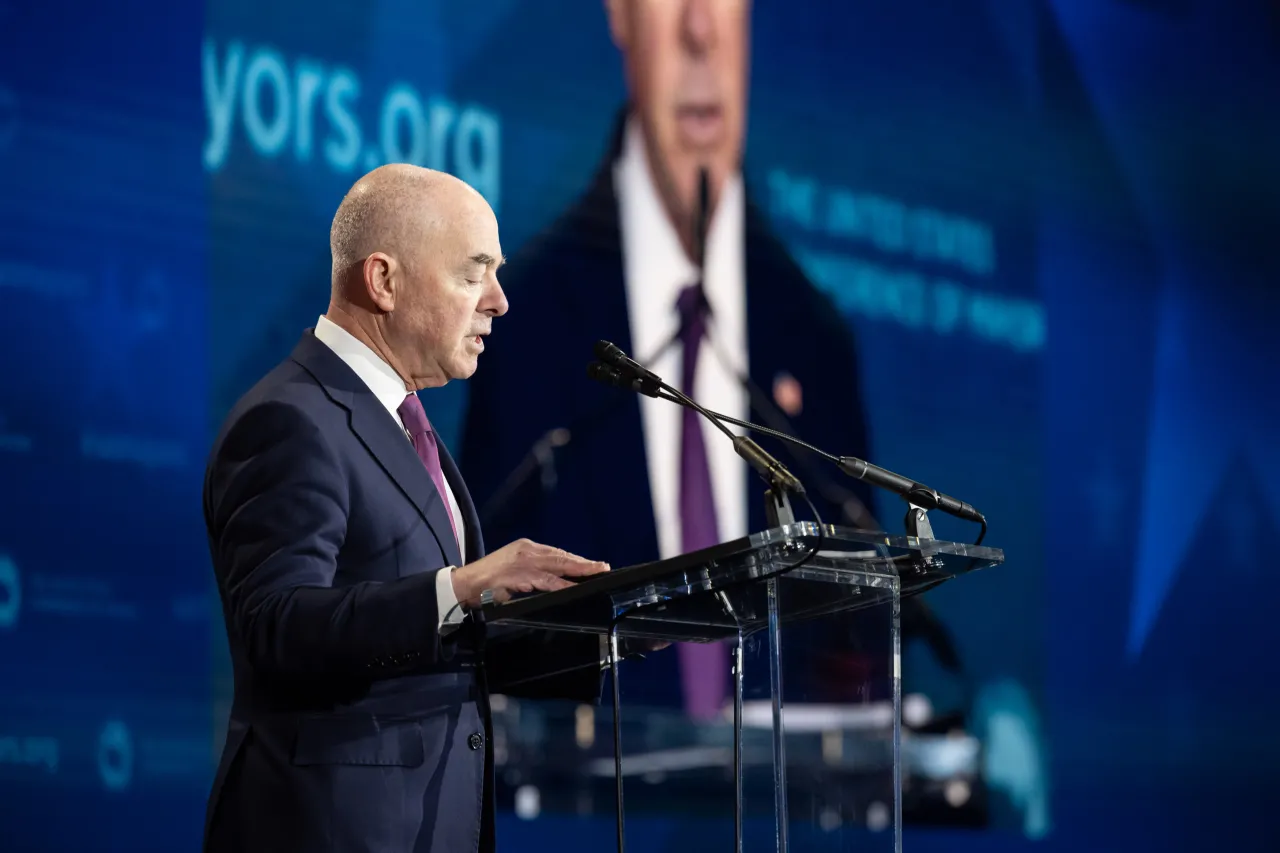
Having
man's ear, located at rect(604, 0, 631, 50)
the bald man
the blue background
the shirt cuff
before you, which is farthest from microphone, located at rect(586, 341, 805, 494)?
man's ear, located at rect(604, 0, 631, 50)

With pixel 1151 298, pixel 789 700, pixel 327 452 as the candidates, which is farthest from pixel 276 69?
pixel 1151 298

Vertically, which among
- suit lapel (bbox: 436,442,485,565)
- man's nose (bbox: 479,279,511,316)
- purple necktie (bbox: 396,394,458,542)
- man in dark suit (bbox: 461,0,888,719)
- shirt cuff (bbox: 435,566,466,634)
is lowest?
shirt cuff (bbox: 435,566,466,634)

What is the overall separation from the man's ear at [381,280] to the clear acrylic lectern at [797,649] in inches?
24.1

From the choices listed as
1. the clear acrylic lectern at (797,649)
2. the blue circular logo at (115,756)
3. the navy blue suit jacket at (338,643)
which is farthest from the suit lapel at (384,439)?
the blue circular logo at (115,756)

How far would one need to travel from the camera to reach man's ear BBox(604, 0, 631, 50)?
434cm

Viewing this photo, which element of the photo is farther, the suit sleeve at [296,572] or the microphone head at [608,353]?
the microphone head at [608,353]

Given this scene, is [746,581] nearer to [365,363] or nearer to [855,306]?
[365,363]

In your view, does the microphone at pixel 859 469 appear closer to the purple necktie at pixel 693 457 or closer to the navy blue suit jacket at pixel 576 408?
the navy blue suit jacket at pixel 576 408

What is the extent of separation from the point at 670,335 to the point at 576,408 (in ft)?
1.22

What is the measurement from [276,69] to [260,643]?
203cm

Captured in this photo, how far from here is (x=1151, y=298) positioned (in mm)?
5566

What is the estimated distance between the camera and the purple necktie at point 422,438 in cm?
241

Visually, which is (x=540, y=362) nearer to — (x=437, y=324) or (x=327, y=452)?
(x=437, y=324)

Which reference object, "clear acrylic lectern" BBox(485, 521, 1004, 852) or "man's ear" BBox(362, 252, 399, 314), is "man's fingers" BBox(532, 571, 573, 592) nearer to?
"clear acrylic lectern" BBox(485, 521, 1004, 852)
